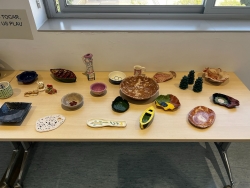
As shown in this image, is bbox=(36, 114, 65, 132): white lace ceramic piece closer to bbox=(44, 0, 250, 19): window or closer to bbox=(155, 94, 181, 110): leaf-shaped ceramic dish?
bbox=(155, 94, 181, 110): leaf-shaped ceramic dish

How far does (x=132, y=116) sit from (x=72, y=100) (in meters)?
0.35

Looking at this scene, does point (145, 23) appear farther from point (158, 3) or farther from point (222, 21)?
point (222, 21)

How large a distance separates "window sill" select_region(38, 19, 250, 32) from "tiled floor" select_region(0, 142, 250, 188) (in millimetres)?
870

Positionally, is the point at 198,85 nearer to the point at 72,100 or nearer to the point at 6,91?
the point at 72,100

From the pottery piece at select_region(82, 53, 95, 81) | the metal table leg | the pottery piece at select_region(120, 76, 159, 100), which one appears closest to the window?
the pottery piece at select_region(82, 53, 95, 81)

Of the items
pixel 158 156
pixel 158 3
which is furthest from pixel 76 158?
pixel 158 3

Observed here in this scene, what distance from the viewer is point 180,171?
1.36 meters

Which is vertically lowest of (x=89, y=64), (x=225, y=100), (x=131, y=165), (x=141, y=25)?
(x=131, y=165)

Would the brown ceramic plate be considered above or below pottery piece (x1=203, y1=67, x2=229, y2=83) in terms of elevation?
below

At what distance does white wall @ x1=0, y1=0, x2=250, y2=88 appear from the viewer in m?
1.18

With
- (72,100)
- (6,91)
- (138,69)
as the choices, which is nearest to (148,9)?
(138,69)

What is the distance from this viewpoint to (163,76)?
125 cm

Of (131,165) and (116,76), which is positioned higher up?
(116,76)

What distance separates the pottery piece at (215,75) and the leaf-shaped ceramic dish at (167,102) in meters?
0.30
